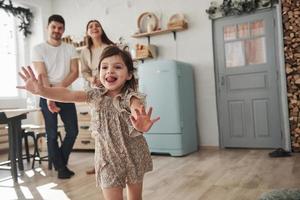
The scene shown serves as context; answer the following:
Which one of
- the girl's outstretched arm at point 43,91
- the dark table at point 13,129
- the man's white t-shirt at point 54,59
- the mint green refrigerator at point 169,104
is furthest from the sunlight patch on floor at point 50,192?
the mint green refrigerator at point 169,104

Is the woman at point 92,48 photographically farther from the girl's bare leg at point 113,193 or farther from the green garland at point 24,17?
the green garland at point 24,17

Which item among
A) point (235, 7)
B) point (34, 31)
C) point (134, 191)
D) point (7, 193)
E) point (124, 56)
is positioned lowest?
point (7, 193)

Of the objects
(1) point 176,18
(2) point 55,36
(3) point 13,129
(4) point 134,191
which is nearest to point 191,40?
(1) point 176,18

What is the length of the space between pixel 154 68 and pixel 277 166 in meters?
1.84

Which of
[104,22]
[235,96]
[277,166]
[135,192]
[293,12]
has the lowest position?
[277,166]

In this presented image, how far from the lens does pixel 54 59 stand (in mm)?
2967

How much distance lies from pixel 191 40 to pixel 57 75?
2102 millimetres

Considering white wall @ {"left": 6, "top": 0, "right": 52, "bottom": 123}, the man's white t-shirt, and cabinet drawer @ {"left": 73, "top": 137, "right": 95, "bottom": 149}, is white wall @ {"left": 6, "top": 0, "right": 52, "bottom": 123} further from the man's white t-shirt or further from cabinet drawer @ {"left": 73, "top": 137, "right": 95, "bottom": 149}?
the man's white t-shirt

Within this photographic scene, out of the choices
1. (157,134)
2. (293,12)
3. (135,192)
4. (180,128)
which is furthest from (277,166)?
(135,192)

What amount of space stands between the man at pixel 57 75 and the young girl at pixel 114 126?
5.44 feet

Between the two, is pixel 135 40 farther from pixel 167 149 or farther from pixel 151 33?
pixel 167 149

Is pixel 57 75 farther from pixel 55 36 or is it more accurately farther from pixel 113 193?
pixel 113 193

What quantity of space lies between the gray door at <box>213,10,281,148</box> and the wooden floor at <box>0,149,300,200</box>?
45cm

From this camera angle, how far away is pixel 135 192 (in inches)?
52.8
